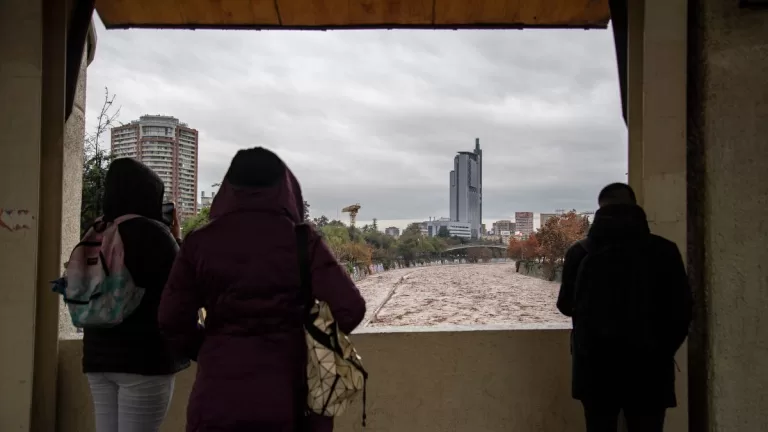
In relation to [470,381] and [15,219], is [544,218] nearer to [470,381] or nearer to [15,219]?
[470,381]

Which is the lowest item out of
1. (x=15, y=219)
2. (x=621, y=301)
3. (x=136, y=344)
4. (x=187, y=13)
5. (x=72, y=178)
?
(x=136, y=344)

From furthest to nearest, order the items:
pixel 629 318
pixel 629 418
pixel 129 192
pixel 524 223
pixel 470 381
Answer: pixel 524 223, pixel 470 381, pixel 629 418, pixel 629 318, pixel 129 192

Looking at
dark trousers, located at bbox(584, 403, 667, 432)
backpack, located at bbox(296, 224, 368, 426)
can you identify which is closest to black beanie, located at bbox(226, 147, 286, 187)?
backpack, located at bbox(296, 224, 368, 426)

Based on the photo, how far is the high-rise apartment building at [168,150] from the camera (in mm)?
3479

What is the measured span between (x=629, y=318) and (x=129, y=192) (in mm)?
1825

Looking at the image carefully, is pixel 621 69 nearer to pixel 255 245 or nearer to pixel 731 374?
pixel 731 374

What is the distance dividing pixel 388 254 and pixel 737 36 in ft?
10.1

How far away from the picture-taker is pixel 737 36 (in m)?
2.61

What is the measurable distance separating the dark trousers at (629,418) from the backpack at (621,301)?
22cm

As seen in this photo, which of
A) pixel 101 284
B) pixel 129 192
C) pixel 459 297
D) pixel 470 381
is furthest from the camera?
pixel 459 297

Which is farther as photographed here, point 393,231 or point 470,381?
point 393,231

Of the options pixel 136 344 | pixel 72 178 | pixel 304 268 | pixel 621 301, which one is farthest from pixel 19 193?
pixel 621 301

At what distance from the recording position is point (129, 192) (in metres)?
1.90

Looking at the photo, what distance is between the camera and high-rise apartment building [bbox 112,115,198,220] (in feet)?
11.4
